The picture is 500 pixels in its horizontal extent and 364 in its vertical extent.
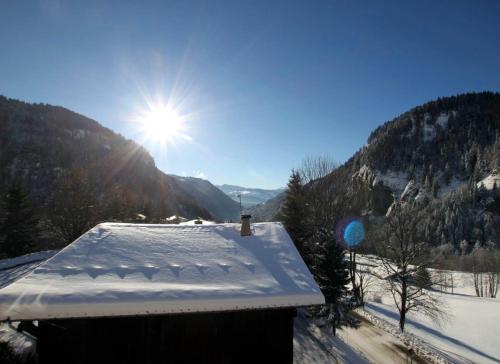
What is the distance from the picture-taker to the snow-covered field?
20.7 meters

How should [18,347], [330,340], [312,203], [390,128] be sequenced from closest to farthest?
[18,347] → [330,340] → [312,203] → [390,128]

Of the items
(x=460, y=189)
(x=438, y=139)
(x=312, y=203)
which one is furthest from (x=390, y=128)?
(x=312, y=203)

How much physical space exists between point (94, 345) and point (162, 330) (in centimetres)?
176

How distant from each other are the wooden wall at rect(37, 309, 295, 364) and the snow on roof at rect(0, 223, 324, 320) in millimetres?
1097

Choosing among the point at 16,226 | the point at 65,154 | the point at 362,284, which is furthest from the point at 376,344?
the point at 65,154

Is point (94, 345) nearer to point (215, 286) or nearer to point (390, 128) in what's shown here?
point (215, 286)

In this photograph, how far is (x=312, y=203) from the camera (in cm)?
2922

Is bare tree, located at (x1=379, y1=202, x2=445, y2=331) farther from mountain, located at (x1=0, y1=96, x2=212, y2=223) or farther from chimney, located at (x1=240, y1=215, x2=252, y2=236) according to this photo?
mountain, located at (x1=0, y1=96, x2=212, y2=223)

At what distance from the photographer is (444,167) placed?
150 meters

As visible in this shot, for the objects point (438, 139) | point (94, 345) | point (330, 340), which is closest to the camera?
point (94, 345)

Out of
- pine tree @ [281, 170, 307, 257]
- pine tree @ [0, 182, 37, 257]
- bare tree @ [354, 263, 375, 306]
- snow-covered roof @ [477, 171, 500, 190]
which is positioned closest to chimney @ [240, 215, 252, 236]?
pine tree @ [281, 170, 307, 257]

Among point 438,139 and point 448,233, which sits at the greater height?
point 438,139

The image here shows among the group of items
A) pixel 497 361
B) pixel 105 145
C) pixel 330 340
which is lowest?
pixel 497 361

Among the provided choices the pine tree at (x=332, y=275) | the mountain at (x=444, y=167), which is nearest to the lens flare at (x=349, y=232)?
the pine tree at (x=332, y=275)
